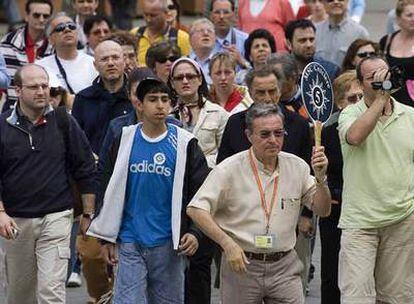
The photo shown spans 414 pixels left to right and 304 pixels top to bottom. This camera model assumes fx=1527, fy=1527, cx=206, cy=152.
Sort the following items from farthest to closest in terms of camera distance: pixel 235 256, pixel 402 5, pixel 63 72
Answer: pixel 402 5 → pixel 63 72 → pixel 235 256

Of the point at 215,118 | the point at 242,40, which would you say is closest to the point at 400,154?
the point at 215,118

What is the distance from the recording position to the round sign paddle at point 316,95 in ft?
31.9

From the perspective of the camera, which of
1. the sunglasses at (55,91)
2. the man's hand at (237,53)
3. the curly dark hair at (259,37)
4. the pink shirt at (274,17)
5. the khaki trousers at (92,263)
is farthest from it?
the pink shirt at (274,17)

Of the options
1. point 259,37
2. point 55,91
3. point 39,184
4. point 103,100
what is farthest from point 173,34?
point 39,184

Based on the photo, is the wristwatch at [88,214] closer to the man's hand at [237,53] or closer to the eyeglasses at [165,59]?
the eyeglasses at [165,59]

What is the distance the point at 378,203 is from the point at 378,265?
0.44m

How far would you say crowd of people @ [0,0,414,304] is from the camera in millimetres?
9453

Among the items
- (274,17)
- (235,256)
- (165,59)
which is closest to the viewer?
(235,256)

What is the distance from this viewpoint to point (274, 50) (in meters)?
14.4

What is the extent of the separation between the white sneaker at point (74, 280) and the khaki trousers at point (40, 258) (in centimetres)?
211

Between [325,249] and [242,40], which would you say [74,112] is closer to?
[325,249]

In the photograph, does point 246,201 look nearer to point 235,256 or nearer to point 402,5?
point 235,256

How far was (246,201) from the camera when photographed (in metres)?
9.43

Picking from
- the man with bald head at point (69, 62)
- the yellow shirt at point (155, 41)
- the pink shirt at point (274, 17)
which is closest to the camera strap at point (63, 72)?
the man with bald head at point (69, 62)
